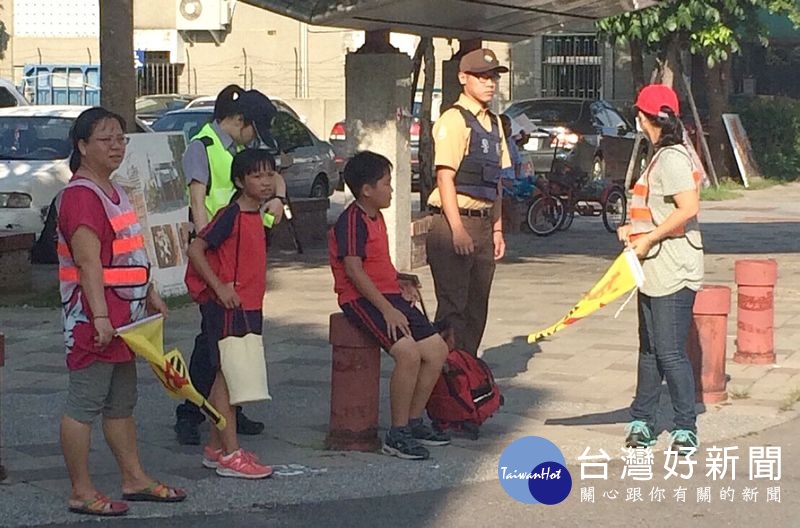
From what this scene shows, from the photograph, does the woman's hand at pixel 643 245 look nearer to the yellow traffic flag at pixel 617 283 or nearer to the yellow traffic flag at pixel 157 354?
the yellow traffic flag at pixel 617 283

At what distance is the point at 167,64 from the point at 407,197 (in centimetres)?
2523

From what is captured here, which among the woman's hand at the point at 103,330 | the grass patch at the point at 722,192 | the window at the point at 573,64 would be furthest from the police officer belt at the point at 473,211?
the window at the point at 573,64

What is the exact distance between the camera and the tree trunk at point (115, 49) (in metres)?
12.2

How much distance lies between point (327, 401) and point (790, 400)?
2843 millimetres

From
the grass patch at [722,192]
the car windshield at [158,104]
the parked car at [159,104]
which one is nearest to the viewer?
the grass patch at [722,192]

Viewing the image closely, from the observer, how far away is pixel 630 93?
3506 cm

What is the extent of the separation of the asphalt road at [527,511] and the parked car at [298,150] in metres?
13.5

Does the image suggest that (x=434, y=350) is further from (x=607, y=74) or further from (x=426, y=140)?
(x=607, y=74)

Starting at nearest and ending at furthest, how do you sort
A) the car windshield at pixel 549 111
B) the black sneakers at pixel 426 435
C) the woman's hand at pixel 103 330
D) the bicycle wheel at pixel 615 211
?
the woman's hand at pixel 103 330 < the black sneakers at pixel 426 435 < the bicycle wheel at pixel 615 211 < the car windshield at pixel 549 111

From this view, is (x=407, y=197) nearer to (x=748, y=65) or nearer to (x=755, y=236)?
(x=755, y=236)

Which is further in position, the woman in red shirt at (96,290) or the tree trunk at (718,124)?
the tree trunk at (718,124)

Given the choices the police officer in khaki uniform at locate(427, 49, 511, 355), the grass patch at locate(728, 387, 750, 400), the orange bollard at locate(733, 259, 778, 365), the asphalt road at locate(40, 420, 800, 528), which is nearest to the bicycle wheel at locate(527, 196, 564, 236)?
the orange bollard at locate(733, 259, 778, 365)

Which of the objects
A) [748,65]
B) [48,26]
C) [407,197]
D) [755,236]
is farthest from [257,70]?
[407,197]

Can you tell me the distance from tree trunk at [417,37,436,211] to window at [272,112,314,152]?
311 centimetres
